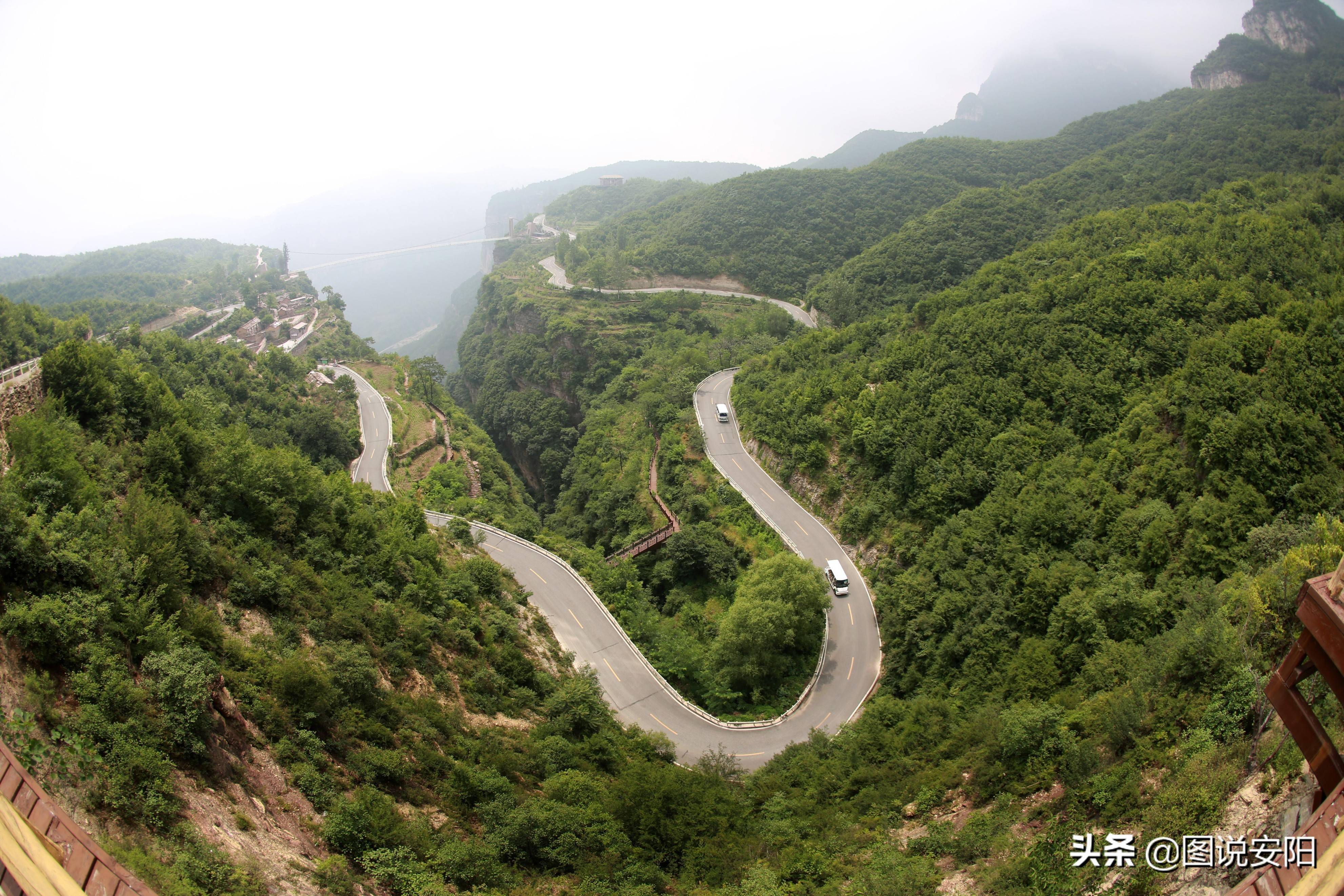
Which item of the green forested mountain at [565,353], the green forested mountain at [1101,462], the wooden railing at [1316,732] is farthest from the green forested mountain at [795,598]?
the green forested mountain at [565,353]

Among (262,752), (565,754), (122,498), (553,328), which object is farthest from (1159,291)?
(553,328)

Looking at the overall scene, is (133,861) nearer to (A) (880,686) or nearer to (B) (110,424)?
(B) (110,424)

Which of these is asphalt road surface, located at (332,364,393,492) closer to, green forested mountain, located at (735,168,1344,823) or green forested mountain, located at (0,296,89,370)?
green forested mountain, located at (0,296,89,370)

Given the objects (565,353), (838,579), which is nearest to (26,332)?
(838,579)

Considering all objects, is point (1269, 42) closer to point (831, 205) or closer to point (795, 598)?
point (831, 205)

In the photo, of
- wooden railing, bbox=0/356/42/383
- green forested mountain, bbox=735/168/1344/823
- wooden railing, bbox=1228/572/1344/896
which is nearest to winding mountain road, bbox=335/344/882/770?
green forested mountain, bbox=735/168/1344/823

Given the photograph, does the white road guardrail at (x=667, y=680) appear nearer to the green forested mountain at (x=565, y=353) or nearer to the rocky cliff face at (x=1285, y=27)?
the green forested mountain at (x=565, y=353)
